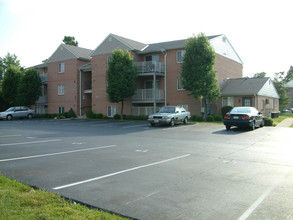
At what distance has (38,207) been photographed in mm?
4512

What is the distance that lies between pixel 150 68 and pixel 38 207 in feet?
85.8

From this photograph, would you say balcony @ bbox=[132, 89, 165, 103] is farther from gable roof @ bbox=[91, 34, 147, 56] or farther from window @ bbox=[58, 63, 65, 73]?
window @ bbox=[58, 63, 65, 73]

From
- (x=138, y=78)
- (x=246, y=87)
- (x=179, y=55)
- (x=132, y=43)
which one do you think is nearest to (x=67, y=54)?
(x=132, y=43)

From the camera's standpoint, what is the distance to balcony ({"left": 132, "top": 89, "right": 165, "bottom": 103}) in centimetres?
2986

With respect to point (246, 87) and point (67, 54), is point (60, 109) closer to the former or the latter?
point (67, 54)

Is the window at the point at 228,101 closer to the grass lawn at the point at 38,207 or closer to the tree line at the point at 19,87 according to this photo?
the tree line at the point at 19,87

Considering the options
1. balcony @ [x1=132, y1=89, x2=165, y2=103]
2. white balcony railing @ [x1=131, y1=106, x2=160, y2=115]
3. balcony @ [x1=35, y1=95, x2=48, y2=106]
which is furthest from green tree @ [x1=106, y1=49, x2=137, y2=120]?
balcony @ [x1=35, y1=95, x2=48, y2=106]

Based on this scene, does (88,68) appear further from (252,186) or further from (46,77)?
(252,186)

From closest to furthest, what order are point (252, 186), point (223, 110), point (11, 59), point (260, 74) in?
point (252, 186), point (223, 110), point (260, 74), point (11, 59)

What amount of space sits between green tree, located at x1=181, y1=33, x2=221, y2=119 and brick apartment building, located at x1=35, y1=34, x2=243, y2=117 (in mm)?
2588

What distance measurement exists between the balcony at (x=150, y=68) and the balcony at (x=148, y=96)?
1899 mm

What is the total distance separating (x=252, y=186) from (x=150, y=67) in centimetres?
2498

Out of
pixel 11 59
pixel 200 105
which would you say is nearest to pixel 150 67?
pixel 200 105

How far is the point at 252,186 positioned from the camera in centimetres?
573
